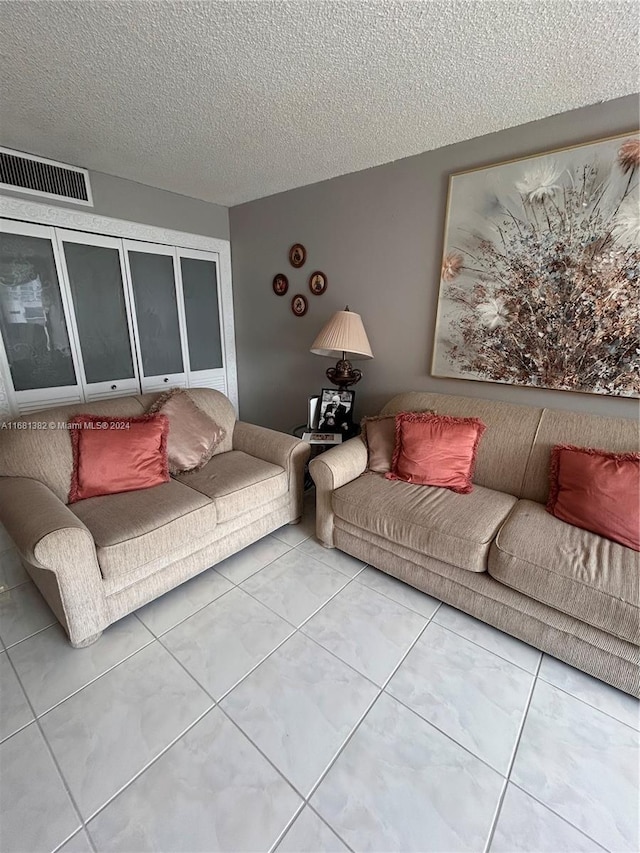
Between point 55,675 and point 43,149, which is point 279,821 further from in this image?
point 43,149

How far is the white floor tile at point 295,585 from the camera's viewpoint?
1790 millimetres

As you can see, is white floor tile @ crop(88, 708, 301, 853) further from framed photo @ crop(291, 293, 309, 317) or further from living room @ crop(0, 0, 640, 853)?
framed photo @ crop(291, 293, 309, 317)

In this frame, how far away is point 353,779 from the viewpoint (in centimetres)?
115

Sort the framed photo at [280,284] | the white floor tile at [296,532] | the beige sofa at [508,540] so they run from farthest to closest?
1. the framed photo at [280,284]
2. the white floor tile at [296,532]
3. the beige sofa at [508,540]

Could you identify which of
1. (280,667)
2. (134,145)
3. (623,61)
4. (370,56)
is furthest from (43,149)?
(280,667)

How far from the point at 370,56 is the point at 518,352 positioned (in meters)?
1.53

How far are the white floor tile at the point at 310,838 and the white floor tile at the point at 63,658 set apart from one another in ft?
2.91

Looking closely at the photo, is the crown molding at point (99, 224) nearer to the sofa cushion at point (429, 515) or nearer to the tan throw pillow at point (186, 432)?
the tan throw pillow at point (186, 432)

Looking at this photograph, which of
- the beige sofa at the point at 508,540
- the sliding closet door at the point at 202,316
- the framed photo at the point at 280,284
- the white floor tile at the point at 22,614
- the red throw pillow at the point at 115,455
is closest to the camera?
the beige sofa at the point at 508,540

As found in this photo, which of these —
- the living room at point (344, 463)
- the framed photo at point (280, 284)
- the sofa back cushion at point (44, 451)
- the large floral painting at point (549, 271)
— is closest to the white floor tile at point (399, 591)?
the living room at point (344, 463)

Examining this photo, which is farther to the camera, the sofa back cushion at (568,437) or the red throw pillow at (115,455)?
the red throw pillow at (115,455)

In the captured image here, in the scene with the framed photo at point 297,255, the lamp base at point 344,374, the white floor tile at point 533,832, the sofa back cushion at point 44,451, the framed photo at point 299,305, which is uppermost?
the framed photo at point 297,255

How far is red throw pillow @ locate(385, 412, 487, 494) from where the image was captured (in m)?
2.03

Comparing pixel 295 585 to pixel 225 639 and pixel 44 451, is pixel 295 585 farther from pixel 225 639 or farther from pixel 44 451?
pixel 44 451
